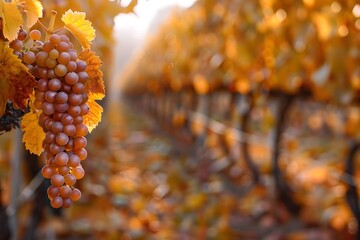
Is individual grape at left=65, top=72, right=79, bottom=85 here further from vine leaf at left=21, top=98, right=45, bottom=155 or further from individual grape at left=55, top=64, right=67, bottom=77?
vine leaf at left=21, top=98, right=45, bottom=155

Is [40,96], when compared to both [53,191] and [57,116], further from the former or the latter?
[53,191]

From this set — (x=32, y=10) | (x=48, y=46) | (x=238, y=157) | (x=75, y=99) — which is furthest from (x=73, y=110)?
(x=238, y=157)

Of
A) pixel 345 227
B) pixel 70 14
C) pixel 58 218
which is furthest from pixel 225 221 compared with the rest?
pixel 70 14

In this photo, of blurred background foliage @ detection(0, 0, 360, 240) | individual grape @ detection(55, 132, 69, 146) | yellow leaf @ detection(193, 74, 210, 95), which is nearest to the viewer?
individual grape @ detection(55, 132, 69, 146)

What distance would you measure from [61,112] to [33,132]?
0.14m

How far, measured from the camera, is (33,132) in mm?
989

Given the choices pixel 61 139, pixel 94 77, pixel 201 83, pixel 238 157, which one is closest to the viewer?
pixel 61 139

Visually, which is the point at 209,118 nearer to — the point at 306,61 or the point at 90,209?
the point at 90,209

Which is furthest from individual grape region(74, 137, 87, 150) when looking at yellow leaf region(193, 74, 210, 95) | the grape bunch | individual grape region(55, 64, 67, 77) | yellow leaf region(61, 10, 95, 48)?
yellow leaf region(193, 74, 210, 95)

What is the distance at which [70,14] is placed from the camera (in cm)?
99

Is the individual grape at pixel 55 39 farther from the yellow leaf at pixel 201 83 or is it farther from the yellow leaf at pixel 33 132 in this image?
the yellow leaf at pixel 201 83

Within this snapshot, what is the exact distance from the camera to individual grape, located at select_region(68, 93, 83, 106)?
88 centimetres

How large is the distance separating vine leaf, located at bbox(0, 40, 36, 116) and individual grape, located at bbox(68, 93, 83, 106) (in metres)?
0.08

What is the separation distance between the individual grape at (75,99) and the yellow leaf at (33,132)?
0.13 metres
